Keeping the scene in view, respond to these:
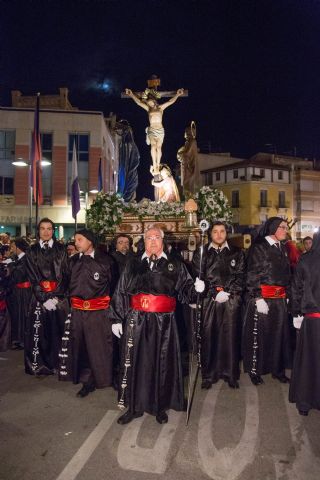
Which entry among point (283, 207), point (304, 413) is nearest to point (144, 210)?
point (304, 413)

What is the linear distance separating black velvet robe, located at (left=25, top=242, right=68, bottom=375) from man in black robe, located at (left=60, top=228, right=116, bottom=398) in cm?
Answer: 62

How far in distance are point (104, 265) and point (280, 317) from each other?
2644 mm

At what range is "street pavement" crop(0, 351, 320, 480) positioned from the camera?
3.32 metres

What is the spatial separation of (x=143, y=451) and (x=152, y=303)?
57.5 inches

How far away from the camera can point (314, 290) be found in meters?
4.31

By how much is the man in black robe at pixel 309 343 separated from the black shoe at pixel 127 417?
1.80 meters

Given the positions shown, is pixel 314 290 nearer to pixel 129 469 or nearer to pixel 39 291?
pixel 129 469

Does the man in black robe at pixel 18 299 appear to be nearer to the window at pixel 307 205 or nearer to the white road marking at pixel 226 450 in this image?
the white road marking at pixel 226 450

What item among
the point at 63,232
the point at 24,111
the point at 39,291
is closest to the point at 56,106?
the point at 24,111

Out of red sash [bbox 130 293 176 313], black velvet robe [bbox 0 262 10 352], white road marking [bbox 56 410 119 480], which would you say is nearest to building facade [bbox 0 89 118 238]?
black velvet robe [bbox 0 262 10 352]

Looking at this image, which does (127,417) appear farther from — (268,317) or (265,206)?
(265,206)

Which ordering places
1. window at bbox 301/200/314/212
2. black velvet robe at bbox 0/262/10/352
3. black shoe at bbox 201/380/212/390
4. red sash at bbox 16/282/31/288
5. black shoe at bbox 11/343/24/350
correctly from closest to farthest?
black shoe at bbox 201/380/212/390 < black velvet robe at bbox 0/262/10/352 < black shoe at bbox 11/343/24/350 < red sash at bbox 16/282/31/288 < window at bbox 301/200/314/212

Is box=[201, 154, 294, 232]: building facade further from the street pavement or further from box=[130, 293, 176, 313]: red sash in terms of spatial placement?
box=[130, 293, 176, 313]: red sash

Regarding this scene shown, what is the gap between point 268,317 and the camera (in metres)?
5.63
